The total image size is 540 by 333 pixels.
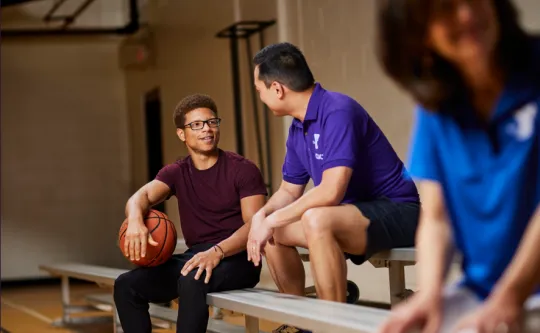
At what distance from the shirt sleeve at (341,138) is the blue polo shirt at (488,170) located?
142 cm

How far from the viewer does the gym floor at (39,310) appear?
5555 millimetres

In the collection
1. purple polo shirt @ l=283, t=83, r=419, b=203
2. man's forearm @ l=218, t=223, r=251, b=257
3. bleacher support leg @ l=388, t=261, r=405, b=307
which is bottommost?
bleacher support leg @ l=388, t=261, r=405, b=307

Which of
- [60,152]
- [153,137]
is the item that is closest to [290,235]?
[153,137]

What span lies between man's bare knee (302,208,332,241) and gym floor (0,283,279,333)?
83.1 inches

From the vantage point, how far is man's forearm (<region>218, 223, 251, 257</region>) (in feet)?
10.6

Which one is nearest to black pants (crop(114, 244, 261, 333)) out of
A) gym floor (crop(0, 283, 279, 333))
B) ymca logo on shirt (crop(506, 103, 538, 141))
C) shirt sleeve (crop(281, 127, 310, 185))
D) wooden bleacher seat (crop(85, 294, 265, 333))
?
shirt sleeve (crop(281, 127, 310, 185))

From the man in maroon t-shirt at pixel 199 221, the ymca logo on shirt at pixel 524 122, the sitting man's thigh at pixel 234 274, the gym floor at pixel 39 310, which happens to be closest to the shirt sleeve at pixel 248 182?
the man in maroon t-shirt at pixel 199 221

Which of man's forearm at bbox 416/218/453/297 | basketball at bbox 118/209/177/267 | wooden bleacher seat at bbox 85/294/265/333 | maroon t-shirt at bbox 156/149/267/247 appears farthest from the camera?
wooden bleacher seat at bbox 85/294/265/333

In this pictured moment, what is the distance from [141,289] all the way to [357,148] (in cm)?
107

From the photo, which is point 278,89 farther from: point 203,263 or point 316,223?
point 203,263

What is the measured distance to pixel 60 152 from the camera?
1048 cm

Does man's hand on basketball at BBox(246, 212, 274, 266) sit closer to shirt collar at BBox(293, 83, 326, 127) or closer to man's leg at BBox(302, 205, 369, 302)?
man's leg at BBox(302, 205, 369, 302)

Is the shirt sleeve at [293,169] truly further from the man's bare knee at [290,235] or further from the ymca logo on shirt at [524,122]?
the ymca logo on shirt at [524,122]

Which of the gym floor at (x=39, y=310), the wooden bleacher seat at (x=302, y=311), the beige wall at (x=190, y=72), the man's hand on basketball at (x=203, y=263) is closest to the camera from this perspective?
the wooden bleacher seat at (x=302, y=311)
